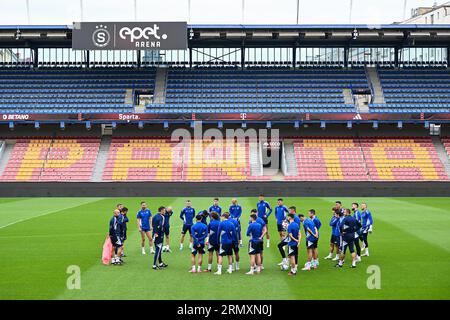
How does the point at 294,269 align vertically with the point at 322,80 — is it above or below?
below

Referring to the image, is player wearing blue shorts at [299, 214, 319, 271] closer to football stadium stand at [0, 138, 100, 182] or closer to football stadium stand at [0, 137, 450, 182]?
football stadium stand at [0, 137, 450, 182]

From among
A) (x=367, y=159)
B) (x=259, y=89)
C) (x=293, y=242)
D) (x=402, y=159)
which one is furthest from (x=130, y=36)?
(x=293, y=242)

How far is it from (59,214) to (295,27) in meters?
27.2

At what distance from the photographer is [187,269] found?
16.1 m

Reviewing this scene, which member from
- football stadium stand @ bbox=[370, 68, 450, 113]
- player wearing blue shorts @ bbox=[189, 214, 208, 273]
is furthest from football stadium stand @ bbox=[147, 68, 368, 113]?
player wearing blue shorts @ bbox=[189, 214, 208, 273]

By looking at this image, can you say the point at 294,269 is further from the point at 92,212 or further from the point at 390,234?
the point at 92,212

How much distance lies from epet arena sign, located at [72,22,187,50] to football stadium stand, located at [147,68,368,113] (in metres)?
5.26

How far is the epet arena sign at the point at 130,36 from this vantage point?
4728cm

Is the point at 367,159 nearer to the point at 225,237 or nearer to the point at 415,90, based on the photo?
the point at 415,90

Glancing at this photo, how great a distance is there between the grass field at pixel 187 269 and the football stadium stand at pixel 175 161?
1820cm

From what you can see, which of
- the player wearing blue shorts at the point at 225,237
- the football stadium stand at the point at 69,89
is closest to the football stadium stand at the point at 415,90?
the football stadium stand at the point at 69,89

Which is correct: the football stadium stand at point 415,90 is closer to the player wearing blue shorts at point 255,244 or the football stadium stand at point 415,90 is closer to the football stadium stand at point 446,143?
the football stadium stand at point 446,143

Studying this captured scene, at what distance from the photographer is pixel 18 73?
175 ft
